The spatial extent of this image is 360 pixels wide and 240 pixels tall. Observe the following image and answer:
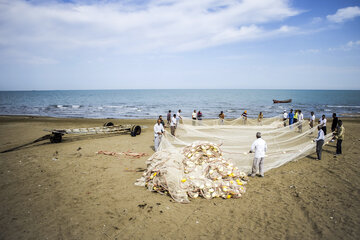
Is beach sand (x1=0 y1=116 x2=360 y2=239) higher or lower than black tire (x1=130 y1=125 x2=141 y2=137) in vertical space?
lower

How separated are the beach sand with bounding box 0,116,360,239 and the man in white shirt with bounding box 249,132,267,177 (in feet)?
1.21

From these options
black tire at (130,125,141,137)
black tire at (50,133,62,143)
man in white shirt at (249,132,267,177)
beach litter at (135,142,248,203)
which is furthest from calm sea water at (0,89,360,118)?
beach litter at (135,142,248,203)

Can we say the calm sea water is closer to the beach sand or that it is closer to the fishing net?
the fishing net

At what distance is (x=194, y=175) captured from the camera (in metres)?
5.52

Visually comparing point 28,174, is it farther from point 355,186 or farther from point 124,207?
point 355,186

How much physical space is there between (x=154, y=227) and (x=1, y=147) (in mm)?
10483

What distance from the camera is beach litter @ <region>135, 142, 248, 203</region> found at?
5188 mm

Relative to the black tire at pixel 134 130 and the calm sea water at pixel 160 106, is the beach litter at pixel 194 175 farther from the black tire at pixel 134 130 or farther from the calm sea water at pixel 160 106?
the calm sea water at pixel 160 106

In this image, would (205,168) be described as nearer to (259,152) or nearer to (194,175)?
(194,175)

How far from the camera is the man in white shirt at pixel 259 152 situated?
6.18m

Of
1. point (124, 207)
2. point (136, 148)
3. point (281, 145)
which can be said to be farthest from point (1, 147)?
point (281, 145)

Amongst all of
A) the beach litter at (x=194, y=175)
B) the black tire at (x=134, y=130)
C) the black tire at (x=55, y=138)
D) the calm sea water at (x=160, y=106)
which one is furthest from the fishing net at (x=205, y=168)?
the calm sea water at (x=160, y=106)

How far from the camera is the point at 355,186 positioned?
5.57 m

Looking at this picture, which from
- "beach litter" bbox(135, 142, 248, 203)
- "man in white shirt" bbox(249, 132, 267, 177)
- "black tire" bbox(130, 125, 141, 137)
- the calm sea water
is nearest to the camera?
"beach litter" bbox(135, 142, 248, 203)
